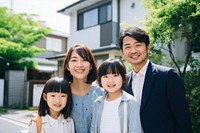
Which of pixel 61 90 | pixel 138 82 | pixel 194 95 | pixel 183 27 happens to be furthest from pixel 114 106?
pixel 183 27

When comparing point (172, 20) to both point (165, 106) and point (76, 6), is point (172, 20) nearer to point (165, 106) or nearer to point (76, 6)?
point (165, 106)

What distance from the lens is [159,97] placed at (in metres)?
2.39

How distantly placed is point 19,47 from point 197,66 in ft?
46.6

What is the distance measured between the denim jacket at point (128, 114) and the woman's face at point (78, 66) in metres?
0.35

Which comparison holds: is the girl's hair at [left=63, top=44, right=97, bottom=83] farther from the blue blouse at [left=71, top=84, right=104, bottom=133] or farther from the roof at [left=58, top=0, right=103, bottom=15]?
the roof at [left=58, top=0, right=103, bottom=15]

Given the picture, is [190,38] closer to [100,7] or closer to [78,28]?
[100,7]

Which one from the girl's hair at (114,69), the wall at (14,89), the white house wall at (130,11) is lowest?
the wall at (14,89)

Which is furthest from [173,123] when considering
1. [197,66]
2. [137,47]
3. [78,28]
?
[78,28]

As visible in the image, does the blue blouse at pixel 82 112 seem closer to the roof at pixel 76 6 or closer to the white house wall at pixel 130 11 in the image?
the white house wall at pixel 130 11

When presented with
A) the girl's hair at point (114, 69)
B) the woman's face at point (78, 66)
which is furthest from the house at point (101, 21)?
the girl's hair at point (114, 69)

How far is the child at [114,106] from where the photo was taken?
95.8 inches

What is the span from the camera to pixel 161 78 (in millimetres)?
2449

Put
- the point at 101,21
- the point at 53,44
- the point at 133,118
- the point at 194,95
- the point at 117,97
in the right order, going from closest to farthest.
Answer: the point at 133,118
the point at 117,97
the point at 194,95
the point at 101,21
the point at 53,44

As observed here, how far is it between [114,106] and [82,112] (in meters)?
0.39
